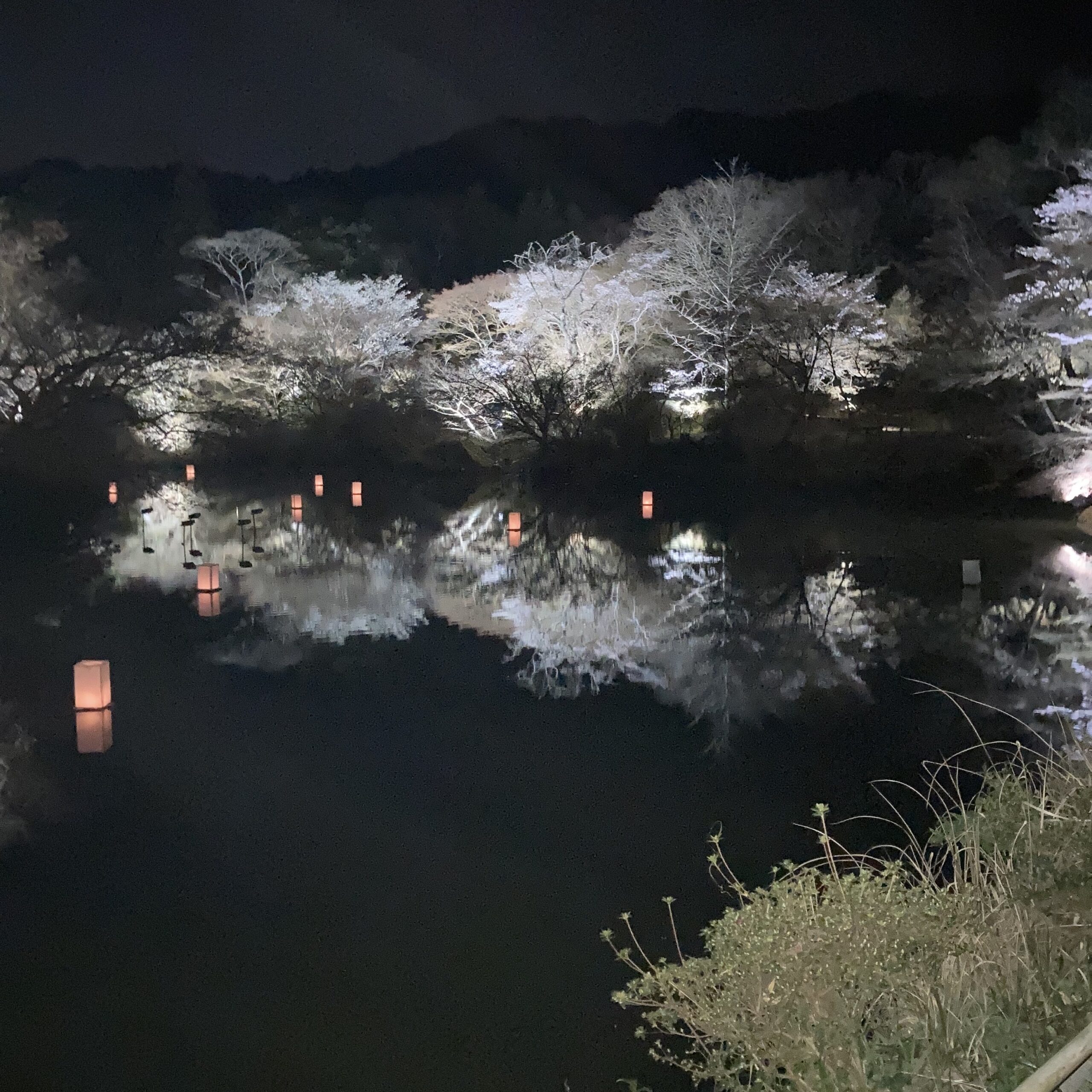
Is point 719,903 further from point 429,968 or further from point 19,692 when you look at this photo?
point 19,692

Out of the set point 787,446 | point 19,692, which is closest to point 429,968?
point 19,692

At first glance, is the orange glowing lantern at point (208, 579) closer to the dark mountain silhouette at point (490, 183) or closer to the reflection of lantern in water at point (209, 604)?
the reflection of lantern in water at point (209, 604)

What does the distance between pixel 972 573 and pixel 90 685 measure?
7.92m

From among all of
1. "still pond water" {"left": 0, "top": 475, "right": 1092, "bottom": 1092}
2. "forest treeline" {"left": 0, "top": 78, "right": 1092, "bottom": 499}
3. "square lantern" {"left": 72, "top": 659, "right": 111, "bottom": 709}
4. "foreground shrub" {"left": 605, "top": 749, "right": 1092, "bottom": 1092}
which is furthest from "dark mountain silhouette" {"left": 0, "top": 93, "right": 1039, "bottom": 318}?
"foreground shrub" {"left": 605, "top": 749, "right": 1092, "bottom": 1092}

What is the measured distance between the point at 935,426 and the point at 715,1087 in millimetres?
22529

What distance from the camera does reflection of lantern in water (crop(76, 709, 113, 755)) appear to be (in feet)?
19.7

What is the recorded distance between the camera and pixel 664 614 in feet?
31.7

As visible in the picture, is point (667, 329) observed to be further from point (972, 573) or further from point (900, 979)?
point (900, 979)

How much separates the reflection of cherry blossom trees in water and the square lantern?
1.36 metres

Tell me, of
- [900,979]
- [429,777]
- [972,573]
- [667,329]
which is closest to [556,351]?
[667,329]

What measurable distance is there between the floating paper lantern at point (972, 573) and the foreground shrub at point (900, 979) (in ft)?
25.2

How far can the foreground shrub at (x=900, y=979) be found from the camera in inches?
95.6

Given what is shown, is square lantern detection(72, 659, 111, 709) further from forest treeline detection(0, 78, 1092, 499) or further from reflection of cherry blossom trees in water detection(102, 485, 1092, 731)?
forest treeline detection(0, 78, 1092, 499)

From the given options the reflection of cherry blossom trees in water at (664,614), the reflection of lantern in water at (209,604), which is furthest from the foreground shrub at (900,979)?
the reflection of lantern in water at (209,604)
